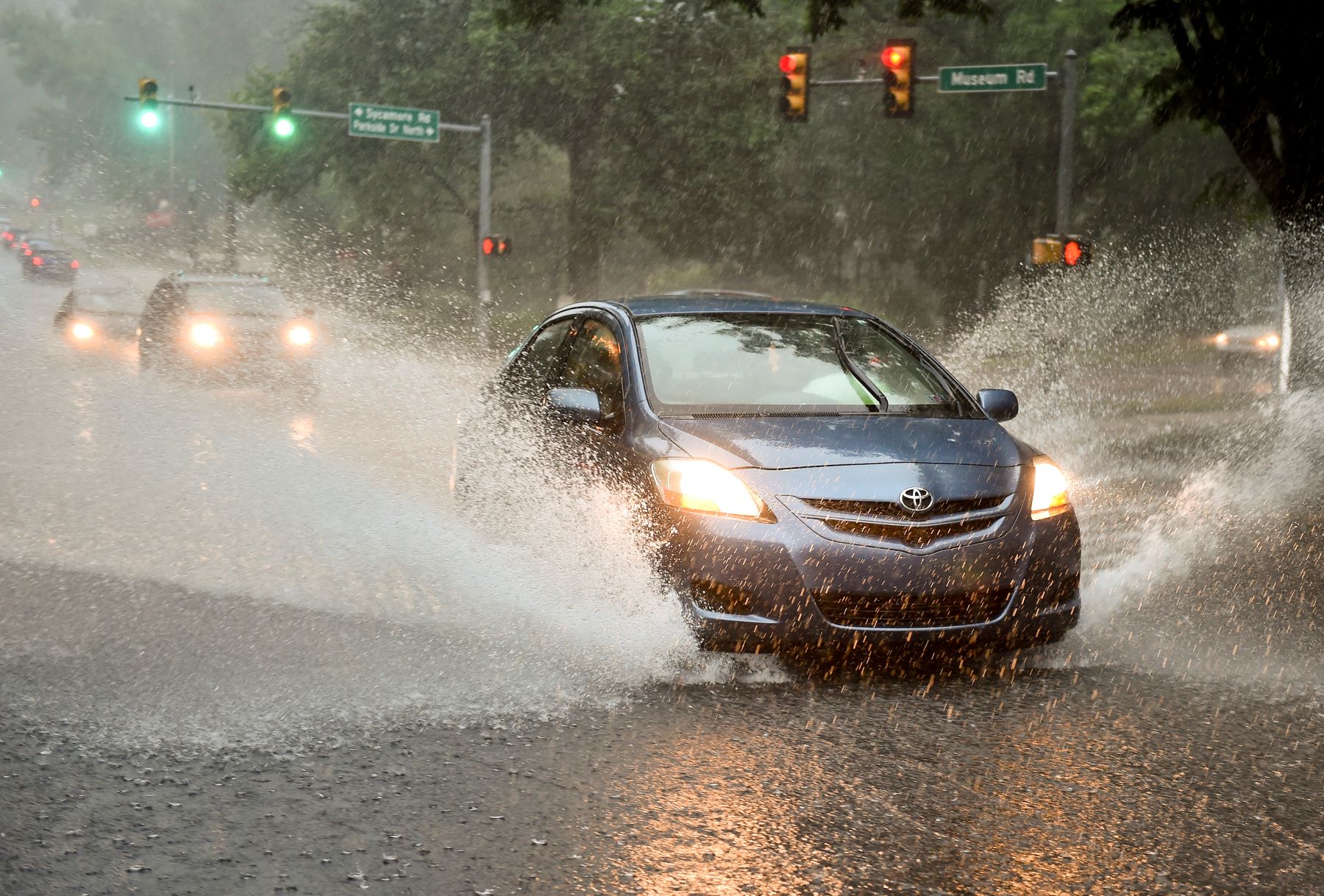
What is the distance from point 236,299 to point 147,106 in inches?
432

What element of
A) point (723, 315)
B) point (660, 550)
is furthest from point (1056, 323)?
point (660, 550)

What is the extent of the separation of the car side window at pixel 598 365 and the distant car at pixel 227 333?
980cm

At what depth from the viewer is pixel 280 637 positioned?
245 inches

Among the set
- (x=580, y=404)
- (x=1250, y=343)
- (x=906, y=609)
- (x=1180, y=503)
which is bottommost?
(x=1250, y=343)

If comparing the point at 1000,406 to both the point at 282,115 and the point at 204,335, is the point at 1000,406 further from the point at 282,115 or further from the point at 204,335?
the point at 282,115

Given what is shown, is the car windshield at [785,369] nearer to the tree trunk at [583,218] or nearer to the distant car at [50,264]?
the tree trunk at [583,218]

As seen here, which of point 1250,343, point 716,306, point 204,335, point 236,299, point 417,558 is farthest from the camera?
point 1250,343

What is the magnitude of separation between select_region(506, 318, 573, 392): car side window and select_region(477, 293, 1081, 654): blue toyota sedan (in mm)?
1148

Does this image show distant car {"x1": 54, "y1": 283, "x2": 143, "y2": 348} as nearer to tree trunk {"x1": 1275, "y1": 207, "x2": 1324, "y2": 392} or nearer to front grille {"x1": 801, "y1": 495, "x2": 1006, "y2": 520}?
tree trunk {"x1": 1275, "y1": 207, "x2": 1324, "y2": 392}

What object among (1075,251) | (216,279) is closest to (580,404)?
(216,279)

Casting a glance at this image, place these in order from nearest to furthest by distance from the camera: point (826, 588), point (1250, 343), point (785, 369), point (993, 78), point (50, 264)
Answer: point (826, 588), point (785, 369), point (993, 78), point (1250, 343), point (50, 264)

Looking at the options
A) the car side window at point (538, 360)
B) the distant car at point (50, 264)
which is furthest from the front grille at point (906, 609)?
the distant car at point (50, 264)

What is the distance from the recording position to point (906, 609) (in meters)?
5.51

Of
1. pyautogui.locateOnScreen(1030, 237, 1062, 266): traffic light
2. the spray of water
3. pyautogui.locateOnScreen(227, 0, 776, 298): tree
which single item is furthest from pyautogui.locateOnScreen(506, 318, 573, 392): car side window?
pyautogui.locateOnScreen(227, 0, 776, 298): tree
